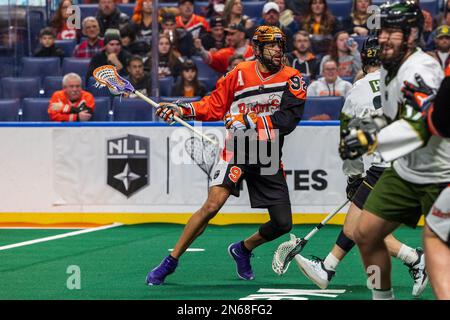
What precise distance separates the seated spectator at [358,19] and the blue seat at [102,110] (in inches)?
122

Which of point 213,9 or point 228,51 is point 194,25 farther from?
point 228,51

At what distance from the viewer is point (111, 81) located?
26.2 feet

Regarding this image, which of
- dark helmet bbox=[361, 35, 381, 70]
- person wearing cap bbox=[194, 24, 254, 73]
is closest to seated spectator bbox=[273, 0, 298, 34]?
person wearing cap bbox=[194, 24, 254, 73]

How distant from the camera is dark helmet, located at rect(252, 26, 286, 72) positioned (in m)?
7.36

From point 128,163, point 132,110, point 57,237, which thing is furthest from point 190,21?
point 57,237

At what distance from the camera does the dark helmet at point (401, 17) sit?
5.23 m

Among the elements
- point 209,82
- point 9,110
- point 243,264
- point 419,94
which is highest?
point 419,94

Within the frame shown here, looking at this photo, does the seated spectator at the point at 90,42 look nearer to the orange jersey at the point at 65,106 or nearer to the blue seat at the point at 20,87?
the blue seat at the point at 20,87

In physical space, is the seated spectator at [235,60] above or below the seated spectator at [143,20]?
Answer: below

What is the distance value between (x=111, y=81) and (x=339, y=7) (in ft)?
21.4

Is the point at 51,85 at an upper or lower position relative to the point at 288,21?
lower

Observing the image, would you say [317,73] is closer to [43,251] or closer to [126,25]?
[126,25]

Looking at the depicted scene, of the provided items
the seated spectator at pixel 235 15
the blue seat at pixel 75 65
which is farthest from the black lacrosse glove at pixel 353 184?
the blue seat at pixel 75 65

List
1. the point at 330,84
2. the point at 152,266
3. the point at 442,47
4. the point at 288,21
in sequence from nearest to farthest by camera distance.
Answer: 1. the point at 152,266
2. the point at 442,47
3. the point at 330,84
4. the point at 288,21
